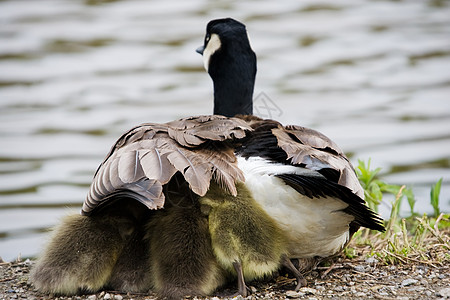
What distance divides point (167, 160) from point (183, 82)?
697 centimetres

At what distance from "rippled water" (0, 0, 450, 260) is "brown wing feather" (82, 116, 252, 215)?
6.14 ft

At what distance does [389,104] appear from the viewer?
30.8 feet

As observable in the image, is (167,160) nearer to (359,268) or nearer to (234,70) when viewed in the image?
(359,268)

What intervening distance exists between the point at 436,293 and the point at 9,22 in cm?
1116

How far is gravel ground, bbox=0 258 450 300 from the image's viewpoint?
145 inches

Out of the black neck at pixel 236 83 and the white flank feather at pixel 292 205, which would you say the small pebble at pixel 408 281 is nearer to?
the white flank feather at pixel 292 205

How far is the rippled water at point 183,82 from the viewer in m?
7.51

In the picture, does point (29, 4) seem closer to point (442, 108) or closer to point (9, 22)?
point (9, 22)

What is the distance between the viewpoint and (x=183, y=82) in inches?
408

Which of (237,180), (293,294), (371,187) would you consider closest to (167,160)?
(237,180)

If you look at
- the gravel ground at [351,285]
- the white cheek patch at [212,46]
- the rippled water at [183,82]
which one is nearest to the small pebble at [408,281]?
the gravel ground at [351,285]

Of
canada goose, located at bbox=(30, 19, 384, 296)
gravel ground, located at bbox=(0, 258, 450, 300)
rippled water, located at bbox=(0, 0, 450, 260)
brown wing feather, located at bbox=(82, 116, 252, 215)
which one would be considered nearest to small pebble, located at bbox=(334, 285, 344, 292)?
gravel ground, located at bbox=(0, 258, 450, 300)

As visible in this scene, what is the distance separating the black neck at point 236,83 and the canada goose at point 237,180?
1.21m

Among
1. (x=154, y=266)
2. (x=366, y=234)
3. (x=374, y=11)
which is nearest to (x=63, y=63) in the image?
(x=374, y=11)
